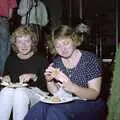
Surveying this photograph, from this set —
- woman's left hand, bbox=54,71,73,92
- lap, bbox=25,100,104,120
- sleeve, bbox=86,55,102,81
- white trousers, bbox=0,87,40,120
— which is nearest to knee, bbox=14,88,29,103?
white trousers, bbox=0,87,40,120

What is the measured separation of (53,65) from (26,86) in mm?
317

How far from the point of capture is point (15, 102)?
11.1 ft

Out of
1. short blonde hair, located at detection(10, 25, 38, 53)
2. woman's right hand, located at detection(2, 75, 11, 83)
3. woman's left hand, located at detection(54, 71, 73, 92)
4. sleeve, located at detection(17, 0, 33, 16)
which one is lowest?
woman's right hand, located at detection(2, 75, 11, 83)

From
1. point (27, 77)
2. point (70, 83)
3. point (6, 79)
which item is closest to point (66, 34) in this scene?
point (70, 83)

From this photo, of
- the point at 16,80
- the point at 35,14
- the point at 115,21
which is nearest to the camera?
the point at 16,80

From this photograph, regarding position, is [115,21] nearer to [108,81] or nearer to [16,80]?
[108,81]

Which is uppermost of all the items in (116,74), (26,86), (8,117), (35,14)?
(35,14)

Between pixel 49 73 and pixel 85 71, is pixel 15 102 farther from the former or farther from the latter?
pixel 85 71

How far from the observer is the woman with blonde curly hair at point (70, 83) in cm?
304

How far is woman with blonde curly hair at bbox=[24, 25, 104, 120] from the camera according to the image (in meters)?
3.04

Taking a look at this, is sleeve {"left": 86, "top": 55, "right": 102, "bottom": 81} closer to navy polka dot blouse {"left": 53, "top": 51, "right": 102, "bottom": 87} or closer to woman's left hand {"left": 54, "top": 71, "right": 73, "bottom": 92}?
navy polka dot blouse {"left": 53, "top": 51, "right": 102, "bottom": 87}

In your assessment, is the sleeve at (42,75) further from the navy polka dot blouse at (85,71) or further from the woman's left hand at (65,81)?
the woman's left hand at (65,81)

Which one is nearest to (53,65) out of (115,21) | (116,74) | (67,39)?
(67,39)

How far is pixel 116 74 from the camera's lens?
2674mm
